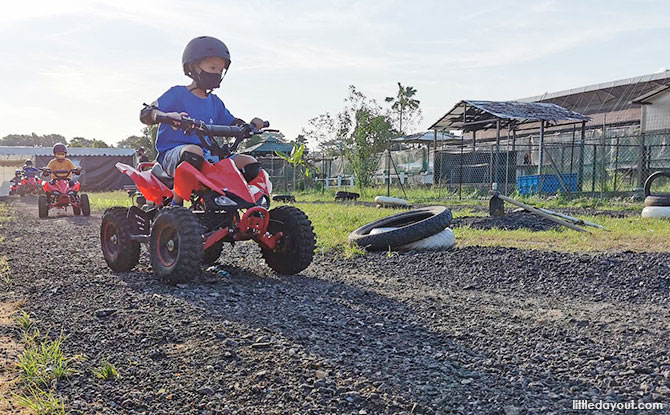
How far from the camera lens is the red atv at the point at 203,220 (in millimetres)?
4336

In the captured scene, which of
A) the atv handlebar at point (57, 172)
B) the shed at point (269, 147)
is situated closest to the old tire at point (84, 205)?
the atv handlebar at point (57, 172)

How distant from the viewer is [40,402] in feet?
7.26

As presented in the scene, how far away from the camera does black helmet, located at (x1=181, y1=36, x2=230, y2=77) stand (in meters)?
5.10

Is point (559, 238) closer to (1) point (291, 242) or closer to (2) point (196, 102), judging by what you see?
(1) point (291, 242)

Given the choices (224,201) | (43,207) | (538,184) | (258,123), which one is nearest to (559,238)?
(258,123)

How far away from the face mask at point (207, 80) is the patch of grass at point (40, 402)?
3433 mm

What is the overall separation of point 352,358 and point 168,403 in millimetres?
862

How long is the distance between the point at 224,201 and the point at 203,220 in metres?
0.31

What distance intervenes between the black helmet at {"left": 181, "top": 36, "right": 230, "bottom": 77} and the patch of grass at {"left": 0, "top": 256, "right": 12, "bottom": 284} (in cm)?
239

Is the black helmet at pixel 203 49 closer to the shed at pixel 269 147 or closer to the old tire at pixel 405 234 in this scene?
the old tire at pixel 405 234

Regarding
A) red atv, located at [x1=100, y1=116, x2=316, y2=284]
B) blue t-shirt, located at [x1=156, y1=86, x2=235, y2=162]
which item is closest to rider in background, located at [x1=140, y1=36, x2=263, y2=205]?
blue t-shirt, located at [x1=156, y1=86, x2=235, y2=162]

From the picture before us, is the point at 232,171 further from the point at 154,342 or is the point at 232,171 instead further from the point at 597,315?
the point at 597,315

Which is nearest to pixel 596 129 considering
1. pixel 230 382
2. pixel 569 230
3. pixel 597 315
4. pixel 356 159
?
pixel 356 159

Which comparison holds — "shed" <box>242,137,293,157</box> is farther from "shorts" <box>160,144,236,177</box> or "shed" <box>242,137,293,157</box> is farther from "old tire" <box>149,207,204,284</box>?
"old tire" <box>149,207,204,284</box>
